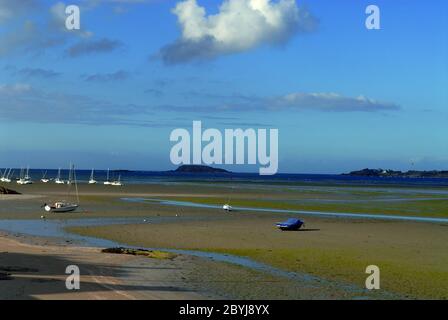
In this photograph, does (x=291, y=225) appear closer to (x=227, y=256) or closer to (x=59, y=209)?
(x=227, y=256)

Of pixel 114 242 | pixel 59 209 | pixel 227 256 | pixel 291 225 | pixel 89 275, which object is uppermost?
pixel 59 209

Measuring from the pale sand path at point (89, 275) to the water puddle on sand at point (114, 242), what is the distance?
7.30ft

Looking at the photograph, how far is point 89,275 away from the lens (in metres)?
19.2

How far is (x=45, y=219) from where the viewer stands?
43406 mm

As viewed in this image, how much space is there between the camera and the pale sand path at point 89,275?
1614 centimetres

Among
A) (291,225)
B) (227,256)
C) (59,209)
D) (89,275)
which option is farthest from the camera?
(59,209)

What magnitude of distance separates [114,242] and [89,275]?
38.2ft

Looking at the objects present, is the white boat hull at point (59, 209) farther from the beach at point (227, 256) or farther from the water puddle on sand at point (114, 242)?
the water puddle on sand at point (114, 242)

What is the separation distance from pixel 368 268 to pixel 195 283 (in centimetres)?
738

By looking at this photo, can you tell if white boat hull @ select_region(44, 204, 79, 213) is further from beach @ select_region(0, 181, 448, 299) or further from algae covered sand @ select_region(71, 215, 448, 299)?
algae covered sand @ select_region(71, 215, 448, 299)

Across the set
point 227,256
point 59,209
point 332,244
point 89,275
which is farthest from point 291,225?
point 59,209
